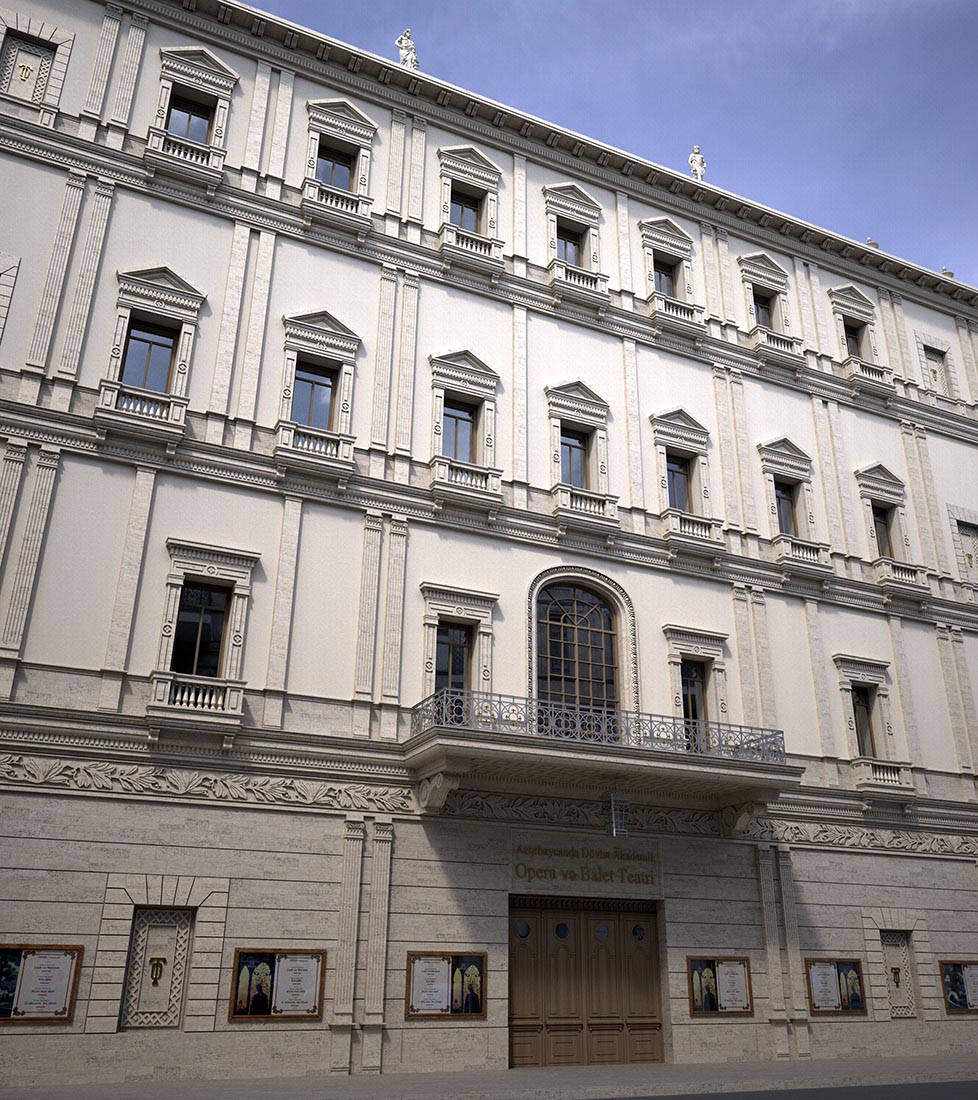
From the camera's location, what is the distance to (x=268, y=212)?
889 inches

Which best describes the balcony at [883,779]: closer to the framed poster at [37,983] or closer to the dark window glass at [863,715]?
the dark window glass at [863,715]

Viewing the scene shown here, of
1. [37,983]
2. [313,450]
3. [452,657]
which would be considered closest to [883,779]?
[452,657]

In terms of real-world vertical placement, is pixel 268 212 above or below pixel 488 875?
above

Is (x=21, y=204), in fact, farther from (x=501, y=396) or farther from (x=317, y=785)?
(x=317, y=785)

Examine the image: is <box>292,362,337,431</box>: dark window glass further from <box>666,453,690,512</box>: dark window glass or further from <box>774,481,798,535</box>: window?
<box>774,481,798,535</box>: window

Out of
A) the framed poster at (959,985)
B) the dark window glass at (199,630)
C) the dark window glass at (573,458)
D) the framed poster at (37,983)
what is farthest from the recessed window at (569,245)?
the framed poster at (37,983)

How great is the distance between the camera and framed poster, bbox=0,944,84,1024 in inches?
608

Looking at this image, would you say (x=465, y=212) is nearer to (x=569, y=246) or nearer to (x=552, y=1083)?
(x=569, y=246)

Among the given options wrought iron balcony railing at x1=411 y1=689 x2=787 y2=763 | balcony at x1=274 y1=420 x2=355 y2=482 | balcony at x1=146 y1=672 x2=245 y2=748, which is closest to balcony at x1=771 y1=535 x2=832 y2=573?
wrought iron balcony railing at x1=411 y1=689 x2=787 y2=763

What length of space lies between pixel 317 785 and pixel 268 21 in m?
17.8

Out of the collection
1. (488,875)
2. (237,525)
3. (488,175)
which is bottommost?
(488,875)

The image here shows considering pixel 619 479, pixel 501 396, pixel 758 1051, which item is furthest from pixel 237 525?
pixel 758 1051

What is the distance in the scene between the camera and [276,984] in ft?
56.4

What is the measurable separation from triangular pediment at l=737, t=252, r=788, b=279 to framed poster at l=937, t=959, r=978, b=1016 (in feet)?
63.2
